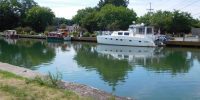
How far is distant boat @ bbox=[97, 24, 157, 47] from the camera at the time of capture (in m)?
46.4

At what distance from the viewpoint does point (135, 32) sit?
159 ft

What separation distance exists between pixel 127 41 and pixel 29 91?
123 ft

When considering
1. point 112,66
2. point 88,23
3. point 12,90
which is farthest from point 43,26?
point 12,90

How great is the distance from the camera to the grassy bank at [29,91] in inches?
406

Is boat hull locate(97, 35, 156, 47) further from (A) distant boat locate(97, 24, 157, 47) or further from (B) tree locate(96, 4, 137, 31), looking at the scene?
(B) tree locate(96, 4, 137, 31)

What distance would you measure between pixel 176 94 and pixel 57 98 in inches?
251

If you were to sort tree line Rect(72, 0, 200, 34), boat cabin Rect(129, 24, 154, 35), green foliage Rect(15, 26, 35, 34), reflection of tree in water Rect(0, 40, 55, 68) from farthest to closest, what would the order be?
1. green foliage Rect(15, 26, 35, 34)
2. tree line Rect(72, 0, 200, 34)
3. boat cabin Rect(129, 24, 154, 35)
4. reflection of tree in water Rect(0, 40, 55, 68)

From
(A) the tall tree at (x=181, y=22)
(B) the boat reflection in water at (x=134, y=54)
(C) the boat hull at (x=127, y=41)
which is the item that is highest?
(A) the tall tree at (x=181, y=22)

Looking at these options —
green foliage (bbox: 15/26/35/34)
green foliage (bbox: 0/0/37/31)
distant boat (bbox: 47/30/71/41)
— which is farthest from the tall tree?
green foliage (bbox: 0/0/37/31)

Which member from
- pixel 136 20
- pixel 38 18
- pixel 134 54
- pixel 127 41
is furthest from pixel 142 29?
pixel 38 18

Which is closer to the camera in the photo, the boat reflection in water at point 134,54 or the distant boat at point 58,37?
the boat reflection in water at point 134,54

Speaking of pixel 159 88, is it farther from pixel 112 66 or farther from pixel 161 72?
pixel 112 66

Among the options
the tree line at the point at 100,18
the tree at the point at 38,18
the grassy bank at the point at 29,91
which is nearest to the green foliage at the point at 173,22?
the tree line at the point at 100,18

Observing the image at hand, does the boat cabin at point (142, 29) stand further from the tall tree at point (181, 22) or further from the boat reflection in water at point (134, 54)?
the tall tree at point (181, 22)
